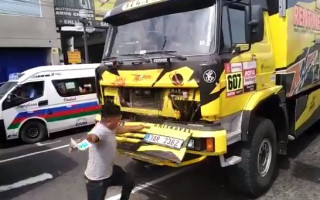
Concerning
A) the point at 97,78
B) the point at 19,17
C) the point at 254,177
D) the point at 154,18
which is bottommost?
the point at 254,177

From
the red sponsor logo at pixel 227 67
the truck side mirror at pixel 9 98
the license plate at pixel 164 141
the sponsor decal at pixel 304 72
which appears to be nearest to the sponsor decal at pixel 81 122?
the truck side mirror at pixel 9 98

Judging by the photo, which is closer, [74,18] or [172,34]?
[172,34]

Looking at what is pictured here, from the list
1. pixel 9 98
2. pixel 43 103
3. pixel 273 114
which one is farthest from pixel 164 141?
pixel 43 103

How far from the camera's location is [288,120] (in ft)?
19.0

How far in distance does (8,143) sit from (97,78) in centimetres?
615

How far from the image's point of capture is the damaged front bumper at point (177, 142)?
13.1ft

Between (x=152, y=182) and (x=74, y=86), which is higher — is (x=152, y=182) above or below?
below

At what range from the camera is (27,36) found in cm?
1789

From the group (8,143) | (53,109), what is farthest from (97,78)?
(8,143)

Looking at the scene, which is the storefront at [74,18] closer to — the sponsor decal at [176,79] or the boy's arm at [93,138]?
the sponsor decal at [176,79]

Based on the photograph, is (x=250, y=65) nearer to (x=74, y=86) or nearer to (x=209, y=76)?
(x=209, y=76)

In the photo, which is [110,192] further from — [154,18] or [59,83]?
[59,83]

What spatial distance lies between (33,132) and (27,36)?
9044mm

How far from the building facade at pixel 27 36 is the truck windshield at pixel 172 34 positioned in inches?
534
